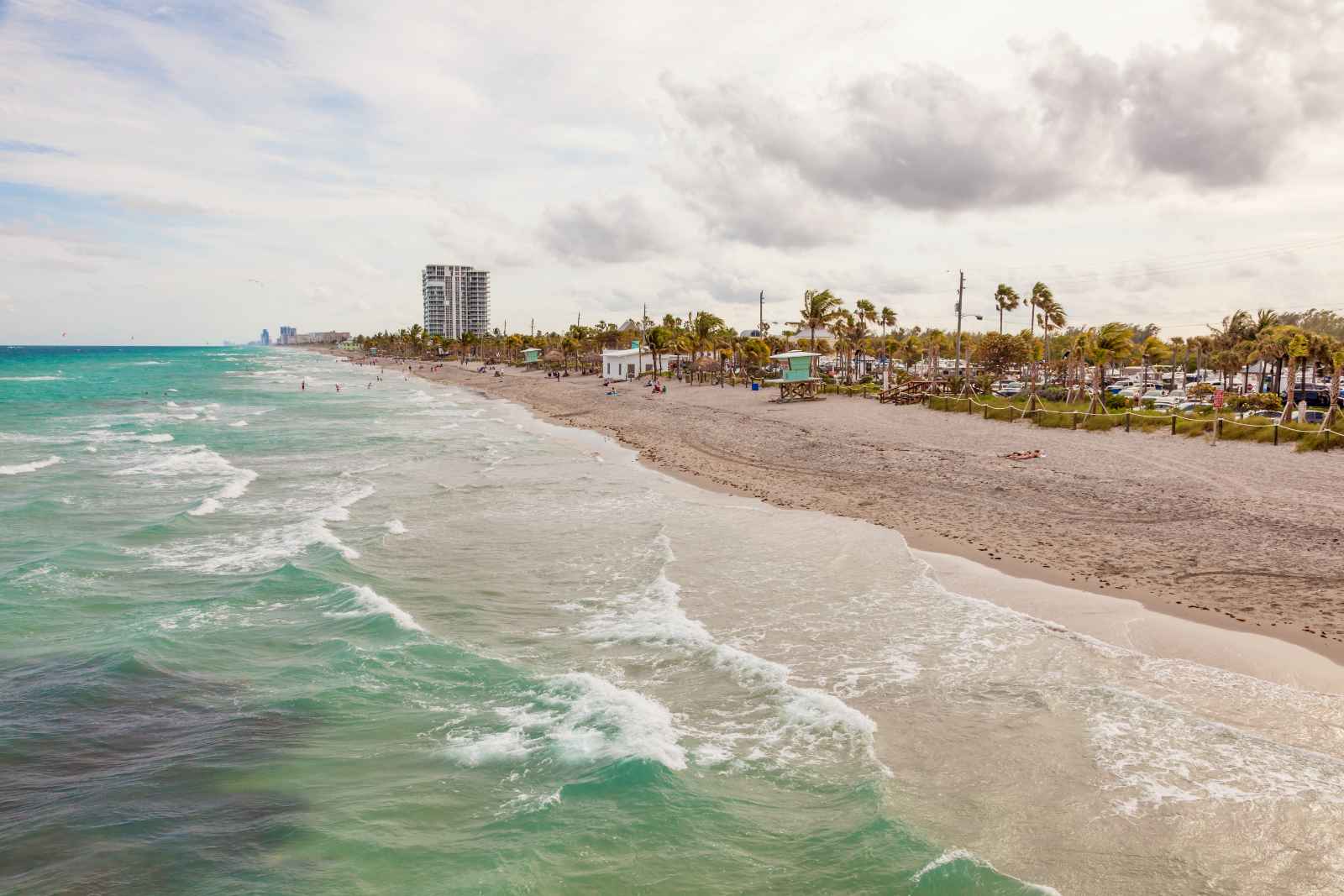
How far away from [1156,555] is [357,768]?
594 inches

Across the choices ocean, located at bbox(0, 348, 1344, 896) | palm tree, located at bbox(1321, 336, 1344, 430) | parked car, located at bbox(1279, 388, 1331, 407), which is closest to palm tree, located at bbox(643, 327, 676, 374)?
parked car, located at bbox(1279, 388, 1331, 407)

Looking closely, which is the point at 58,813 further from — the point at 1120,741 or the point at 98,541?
the point at 98,541

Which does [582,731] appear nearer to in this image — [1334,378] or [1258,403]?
[1334,378]

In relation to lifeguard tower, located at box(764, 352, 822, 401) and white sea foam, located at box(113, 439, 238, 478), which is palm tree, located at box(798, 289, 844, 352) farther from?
white sea foam, located at box(113, 439, 238, 478)

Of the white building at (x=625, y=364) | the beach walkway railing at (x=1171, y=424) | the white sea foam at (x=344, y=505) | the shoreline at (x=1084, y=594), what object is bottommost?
the white sea foam at (x=344, y=505)

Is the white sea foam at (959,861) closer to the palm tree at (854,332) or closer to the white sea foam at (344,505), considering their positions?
the white sea foam at (344,505)

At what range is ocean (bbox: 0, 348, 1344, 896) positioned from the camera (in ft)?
22.7

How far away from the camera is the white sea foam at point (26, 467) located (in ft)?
93.6

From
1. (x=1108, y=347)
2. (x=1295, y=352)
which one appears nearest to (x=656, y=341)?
(x=1108, y=347)

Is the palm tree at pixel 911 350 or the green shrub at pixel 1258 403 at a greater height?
the palm tree at pixel 911 350

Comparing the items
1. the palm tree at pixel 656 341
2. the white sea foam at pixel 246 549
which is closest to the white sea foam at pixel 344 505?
the white sea foam at pixel 246 549

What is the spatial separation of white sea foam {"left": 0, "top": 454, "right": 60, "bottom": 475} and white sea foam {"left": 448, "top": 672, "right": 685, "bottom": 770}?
29.1m

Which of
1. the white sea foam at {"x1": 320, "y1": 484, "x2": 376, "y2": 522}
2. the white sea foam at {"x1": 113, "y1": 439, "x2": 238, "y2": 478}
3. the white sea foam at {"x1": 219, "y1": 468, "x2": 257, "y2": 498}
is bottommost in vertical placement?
the white sea foam at {"x1": 320, "y1": 484, "x2": 376, "y2": 522}

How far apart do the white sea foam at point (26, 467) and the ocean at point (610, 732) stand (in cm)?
1397
